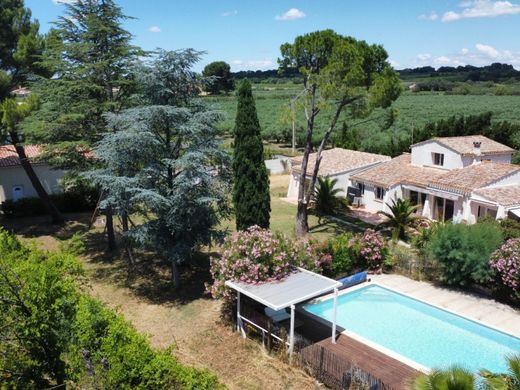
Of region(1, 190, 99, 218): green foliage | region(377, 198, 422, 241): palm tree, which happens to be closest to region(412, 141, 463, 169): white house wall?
region(377, 198, 422, 241): palm tree

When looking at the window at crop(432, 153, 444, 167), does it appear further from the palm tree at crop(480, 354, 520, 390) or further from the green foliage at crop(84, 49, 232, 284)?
the palm tree at crop(480, 354, 520, 390)

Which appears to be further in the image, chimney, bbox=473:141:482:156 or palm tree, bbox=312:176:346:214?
palm tree, bbox=312:176:346:214

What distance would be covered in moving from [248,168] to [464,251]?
1088 cm

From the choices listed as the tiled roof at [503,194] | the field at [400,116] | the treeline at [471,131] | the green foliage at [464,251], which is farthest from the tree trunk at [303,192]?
the field at [400,116]

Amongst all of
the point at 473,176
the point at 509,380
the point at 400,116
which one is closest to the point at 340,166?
the point at 473,176

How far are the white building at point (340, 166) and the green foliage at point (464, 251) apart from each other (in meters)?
14.2

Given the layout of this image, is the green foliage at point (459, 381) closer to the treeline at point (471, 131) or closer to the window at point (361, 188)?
the window at point (361, 188)

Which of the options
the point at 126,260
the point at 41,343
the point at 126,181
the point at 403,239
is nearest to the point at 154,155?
the point at 126,181

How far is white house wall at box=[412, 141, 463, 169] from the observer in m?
29.7

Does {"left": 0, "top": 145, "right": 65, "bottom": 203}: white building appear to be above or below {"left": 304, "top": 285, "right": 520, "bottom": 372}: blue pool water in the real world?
above

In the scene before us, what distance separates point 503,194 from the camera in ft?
82.7

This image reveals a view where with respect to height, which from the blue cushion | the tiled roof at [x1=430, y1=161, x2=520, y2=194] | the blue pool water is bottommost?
the blue pool water

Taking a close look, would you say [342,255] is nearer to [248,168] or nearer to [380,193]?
[248,168]

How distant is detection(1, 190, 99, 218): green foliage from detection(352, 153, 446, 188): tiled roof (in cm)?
1915
